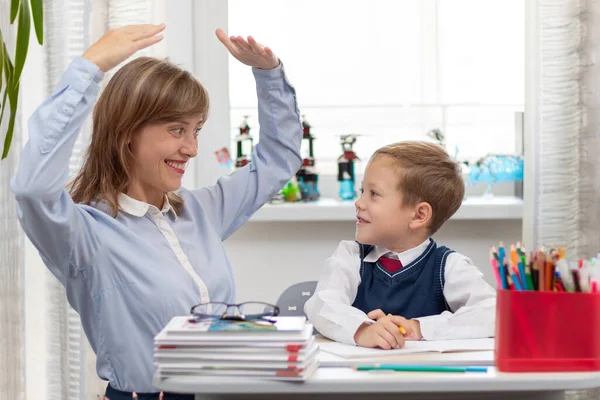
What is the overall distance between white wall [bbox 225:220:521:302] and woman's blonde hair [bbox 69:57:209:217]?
3.77ft

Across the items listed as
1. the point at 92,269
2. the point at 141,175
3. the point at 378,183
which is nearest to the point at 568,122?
the point at 378,183

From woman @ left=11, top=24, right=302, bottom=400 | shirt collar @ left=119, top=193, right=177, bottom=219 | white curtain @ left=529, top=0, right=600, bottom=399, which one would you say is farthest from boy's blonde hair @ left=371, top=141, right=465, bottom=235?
white curtain @ left=529, top=0, right=600, bottom=399

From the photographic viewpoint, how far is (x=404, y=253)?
1.67 m

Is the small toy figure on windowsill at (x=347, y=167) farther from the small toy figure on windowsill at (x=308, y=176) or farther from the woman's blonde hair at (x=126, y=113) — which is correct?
the woman's blonde hair at (x=126, y=113)

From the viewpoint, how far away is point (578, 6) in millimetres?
2404

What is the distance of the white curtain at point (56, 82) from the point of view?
88.9 inches

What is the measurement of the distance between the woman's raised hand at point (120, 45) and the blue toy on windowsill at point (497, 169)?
1591mm

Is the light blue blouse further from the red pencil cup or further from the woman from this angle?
the red pencil cup

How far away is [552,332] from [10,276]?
1.53 meters

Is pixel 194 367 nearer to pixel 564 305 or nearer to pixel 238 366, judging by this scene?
pixel 238 366

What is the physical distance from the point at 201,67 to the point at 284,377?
182 cm

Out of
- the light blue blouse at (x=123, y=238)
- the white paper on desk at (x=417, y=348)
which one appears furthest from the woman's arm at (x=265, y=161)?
the white paper on desk at (x=417, y=348)

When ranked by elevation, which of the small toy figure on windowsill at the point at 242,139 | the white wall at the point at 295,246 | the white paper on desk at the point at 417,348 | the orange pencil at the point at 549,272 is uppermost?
the small toy figure on windowsill at the point at 242,139

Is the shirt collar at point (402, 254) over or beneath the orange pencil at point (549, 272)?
beneath
